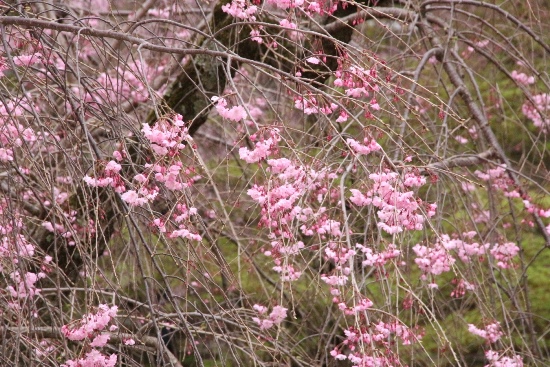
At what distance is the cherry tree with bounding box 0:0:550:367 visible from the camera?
258 cm

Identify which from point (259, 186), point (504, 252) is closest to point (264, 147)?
point (259, 186)

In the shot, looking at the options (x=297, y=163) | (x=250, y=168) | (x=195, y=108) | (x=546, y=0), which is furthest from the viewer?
(x=546, y=0)

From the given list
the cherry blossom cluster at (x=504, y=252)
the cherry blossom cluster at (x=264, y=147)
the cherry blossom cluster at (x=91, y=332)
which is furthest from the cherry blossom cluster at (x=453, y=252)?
the cherry blossom cluster at (x=91, y=332)

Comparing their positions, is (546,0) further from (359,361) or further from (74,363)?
(74,363)

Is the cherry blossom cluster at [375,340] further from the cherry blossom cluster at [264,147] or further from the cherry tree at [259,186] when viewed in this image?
the cherry blossom cluster at [264,147]

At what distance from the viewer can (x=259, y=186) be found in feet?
8.67

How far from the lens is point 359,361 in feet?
9.52

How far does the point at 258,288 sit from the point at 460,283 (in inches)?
82.4

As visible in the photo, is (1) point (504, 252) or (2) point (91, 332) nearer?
(2) point (91, 332)

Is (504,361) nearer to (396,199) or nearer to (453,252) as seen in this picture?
(453,252)

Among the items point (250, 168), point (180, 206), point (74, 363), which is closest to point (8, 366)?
point (74, 363)

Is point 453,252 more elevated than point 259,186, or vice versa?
point 259,186

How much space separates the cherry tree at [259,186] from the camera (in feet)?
8.45

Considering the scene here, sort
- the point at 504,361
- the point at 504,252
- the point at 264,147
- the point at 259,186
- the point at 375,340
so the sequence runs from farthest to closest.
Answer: the point at 504,252, the point at 504,361, the point at 375,340, the point at 259,186, the point at 264,147
